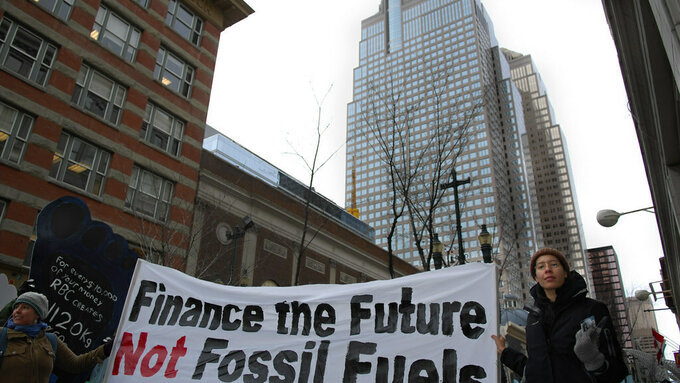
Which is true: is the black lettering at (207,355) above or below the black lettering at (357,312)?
below

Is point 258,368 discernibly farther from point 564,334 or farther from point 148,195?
point 148,195

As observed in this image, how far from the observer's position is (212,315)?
500 cm

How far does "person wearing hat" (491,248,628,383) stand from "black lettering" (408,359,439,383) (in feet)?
→ 2.26

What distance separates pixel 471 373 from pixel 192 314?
3.00 metres

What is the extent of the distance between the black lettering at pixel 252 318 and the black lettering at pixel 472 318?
2.10 m

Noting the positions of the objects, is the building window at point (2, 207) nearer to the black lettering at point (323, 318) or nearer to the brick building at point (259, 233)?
the brick building at point (259, 233)

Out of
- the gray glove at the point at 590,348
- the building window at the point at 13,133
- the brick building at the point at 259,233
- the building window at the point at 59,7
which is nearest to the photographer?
the gray glove at the point at 590,348

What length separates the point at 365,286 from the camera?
4660 mm

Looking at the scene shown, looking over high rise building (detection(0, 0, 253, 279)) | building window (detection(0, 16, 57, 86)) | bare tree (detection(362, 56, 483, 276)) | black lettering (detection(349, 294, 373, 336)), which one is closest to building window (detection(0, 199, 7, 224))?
high rise building (detection(0, 0, 253, 279))

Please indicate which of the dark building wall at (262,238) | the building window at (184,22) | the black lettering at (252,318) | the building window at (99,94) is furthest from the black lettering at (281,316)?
the building window at (184,22)

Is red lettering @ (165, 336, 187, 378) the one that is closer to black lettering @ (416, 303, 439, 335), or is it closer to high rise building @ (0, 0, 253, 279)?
black lettering @ (416, 303, 439, 335)

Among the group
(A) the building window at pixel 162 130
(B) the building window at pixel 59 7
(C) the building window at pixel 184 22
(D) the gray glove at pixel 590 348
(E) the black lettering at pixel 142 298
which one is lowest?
(D) the gray glove at pixel 590 348

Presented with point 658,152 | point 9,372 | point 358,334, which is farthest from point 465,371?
point 658,152

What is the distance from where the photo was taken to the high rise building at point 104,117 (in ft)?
51.4
